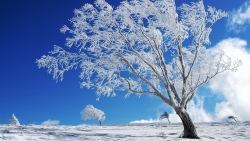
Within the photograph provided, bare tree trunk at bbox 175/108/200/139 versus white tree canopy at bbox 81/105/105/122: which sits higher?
white tree canopy at bbox 81/105/105/122

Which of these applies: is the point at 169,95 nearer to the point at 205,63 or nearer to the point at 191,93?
the point at 191,93

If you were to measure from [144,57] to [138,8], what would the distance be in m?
3.00

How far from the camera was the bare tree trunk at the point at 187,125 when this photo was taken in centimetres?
1478

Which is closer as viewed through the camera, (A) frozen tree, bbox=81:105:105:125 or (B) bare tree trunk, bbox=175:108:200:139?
(B) bare tree trunk, bbox=175:108:200:139

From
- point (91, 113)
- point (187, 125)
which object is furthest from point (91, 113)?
point (187, 125)

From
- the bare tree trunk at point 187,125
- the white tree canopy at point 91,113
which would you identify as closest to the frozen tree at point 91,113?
the white tree canopy at point 91,113

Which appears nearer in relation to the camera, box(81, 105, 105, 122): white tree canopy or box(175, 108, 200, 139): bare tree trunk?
box(175, 108, 200, 139): bare tree trunk

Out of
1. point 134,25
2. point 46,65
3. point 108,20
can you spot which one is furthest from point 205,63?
point 46,65

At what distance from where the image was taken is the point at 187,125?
1512 centimetres

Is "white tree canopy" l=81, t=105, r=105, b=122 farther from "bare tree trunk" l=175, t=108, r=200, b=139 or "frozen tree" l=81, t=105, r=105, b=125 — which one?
"bare tree trunk" l=175, t=108, r=200, b=139

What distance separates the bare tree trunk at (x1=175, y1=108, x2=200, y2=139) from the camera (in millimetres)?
14781

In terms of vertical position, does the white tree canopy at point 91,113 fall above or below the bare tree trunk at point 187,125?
above

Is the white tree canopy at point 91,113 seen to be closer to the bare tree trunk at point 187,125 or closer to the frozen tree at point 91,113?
the frozen tree at point 91,113

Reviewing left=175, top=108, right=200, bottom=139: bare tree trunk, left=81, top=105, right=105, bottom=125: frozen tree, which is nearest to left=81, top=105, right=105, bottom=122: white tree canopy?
left=81, top=105, right=105, bottom=125: frozen tree
